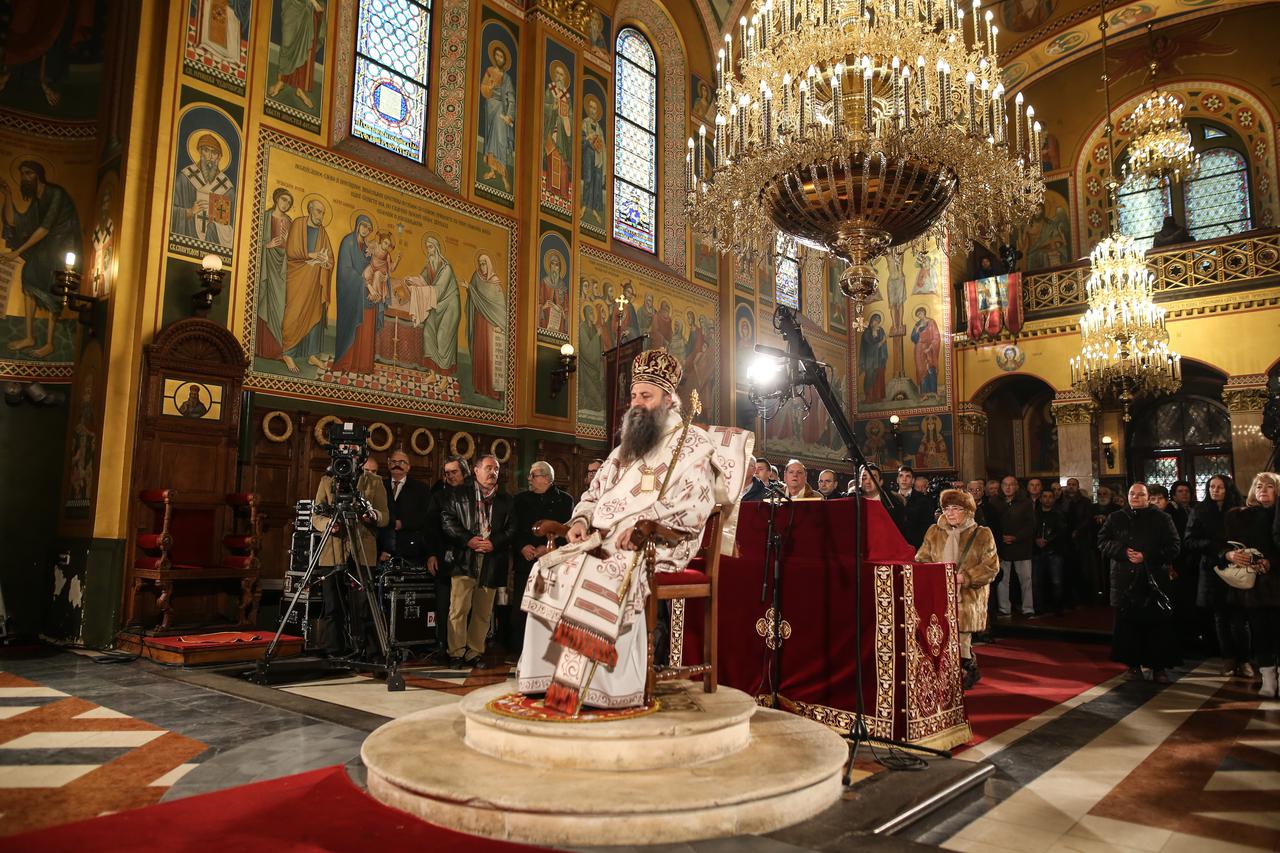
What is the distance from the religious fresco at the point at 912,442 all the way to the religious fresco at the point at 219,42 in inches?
520

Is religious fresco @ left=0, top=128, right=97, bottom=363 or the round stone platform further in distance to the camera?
religious fresco @ left=0, top=128, right=97, bottom=363

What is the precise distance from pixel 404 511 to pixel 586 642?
4.40 meters

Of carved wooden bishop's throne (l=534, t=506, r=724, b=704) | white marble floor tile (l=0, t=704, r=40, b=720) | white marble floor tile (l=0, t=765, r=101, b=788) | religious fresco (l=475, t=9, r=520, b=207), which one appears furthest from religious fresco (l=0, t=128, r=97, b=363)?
carved wooden bishop's throne (l=534, t=506, r=724, b=704)

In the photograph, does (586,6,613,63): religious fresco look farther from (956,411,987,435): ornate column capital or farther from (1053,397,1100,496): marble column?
(1053,397,1100,496): marble column

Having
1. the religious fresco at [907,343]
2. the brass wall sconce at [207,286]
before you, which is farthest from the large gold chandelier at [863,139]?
the religious fresco at [907,343]

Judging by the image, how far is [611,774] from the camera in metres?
Result: 3.02

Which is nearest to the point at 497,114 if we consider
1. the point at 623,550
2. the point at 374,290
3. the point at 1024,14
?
the point at 374,290

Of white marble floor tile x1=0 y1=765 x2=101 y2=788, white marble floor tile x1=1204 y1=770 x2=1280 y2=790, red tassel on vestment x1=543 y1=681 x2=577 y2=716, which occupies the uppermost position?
red tassel on vestment x1=543 y1=681 x2=577 y2=716

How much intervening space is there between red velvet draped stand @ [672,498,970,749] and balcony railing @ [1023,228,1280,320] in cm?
1395

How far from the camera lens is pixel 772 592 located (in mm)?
4605

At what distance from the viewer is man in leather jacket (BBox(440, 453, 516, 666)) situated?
6461mm

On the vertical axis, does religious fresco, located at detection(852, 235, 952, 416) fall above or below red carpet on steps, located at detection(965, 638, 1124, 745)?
above

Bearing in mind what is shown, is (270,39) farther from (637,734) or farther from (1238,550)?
(1238,550)

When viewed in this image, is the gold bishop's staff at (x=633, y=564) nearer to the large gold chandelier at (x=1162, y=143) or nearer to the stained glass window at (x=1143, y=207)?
the large gold chandelier at (x=1162, y=143)
